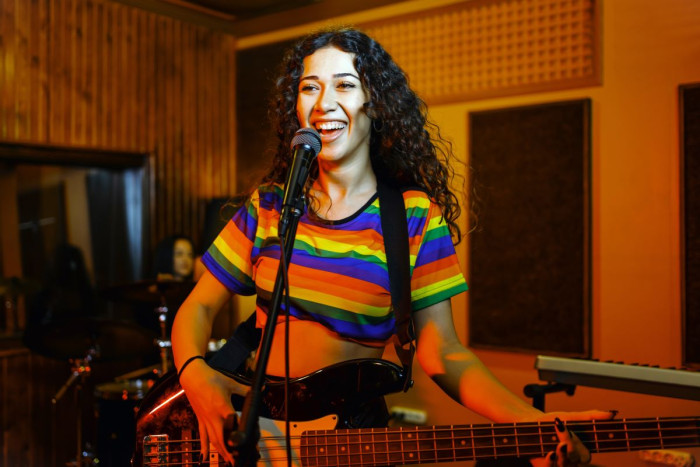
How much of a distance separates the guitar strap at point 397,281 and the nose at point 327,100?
255mm

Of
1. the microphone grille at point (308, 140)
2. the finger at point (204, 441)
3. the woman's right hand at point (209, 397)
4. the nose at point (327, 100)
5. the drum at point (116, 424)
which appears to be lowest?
the drum at point (116, 424)

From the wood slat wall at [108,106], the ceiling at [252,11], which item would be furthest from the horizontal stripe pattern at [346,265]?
the ceiling at [252,11]

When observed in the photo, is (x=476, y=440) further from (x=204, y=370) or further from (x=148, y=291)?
(x=148, y=291)

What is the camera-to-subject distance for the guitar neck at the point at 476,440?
1305 millimetres

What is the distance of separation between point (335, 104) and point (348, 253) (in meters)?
0.39

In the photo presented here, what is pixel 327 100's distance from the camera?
1630 mm

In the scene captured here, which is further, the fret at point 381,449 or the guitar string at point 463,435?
the fret at point 381,449

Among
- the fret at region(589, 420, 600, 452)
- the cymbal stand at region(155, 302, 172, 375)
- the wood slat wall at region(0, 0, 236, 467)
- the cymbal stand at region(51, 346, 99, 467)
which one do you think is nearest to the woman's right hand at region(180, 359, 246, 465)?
the fret at region(589, 420, 600, 452)

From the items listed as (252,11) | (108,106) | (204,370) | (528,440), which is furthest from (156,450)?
(252,11)

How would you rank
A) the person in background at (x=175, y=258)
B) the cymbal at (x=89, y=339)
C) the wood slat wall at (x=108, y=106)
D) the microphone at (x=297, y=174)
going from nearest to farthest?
1. the microphone at (x=297, y=174)
2. the cymbal at (x=89, y=339)
3. the wood slat wall at (x=108, y=106)
4. the person in background at (x=175, y=258)

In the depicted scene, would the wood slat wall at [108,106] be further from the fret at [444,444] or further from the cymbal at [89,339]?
the fret at [444,444]

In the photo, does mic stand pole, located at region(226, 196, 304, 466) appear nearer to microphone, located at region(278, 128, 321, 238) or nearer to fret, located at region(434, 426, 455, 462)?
microphone, located at region(278, 128, 321, 238)

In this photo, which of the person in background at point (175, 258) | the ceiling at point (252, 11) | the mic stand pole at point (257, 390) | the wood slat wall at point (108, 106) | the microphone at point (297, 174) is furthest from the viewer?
the ceiling at point (252, 11)

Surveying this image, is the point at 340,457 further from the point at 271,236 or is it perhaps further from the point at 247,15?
the point at 247,15
